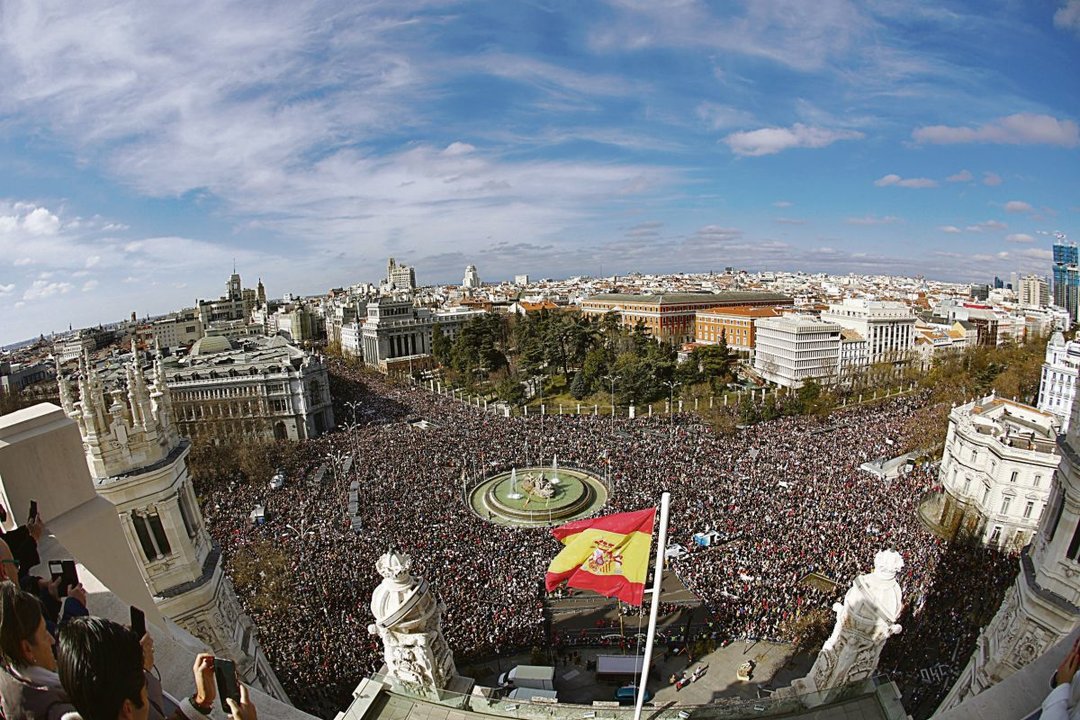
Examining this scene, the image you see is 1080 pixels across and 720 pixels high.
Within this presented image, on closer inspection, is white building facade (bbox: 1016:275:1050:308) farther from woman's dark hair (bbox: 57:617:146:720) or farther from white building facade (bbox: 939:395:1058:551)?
woman's dark hair (bbox: 57:617:146:720)

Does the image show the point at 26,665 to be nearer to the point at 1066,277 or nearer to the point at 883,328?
the point at 883,328

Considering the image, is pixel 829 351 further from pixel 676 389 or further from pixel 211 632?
pixel 211 632

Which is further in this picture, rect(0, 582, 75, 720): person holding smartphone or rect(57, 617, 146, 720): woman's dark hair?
rect(0, 582, 75, 720): person holding smartphone

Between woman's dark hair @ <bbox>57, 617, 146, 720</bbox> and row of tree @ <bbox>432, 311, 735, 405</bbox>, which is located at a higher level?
woman's dark hair @ <bbox>57, 617, 146, 720</bbox>

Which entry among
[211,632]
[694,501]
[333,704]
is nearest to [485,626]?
[333,704]

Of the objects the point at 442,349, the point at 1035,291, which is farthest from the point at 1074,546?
the point at 1035,291

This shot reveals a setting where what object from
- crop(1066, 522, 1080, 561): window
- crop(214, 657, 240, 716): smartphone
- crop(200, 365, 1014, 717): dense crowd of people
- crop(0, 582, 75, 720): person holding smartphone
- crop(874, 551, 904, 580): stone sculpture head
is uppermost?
crop(0, 582, 75, 720): person holding smartphone

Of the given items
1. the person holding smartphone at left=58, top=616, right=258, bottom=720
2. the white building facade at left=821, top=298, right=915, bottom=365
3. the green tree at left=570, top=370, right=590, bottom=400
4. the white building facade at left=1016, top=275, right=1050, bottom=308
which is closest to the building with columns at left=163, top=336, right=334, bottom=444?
the green tree at left=570, top=370, right=590, bottom=400
